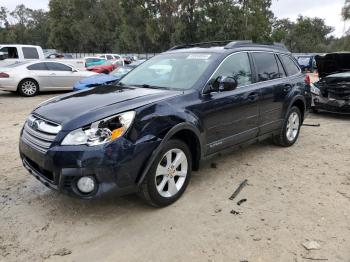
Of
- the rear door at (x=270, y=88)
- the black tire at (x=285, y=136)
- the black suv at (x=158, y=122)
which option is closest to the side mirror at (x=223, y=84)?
the black suv at (x=158, y=122)

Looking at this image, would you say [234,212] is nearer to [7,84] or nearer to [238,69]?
[238,69]

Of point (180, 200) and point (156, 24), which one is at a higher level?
point (156, 24)

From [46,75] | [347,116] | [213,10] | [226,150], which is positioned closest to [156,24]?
[213,10]

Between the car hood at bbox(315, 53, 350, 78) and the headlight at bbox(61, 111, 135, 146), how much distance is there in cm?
785

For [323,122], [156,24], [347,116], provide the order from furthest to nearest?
[156,24] → [347,116] → [323,122]

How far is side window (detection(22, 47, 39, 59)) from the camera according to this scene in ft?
57.1

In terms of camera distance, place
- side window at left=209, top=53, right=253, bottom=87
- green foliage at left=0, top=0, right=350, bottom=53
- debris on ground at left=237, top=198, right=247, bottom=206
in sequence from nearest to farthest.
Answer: debris on ground at left=237, top=198, right=247, bottom=206
side window at left=209, top=53, right=253, bottom=87
green foliage at left=0, top=0, right=350, bottom=53

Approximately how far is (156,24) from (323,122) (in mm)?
33447

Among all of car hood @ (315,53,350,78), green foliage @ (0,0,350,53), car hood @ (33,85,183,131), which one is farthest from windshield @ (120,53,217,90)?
green foliage @ (0,0,350,53)

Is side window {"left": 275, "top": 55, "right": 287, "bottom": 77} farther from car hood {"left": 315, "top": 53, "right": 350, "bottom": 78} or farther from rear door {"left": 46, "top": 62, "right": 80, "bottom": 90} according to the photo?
rear door {"left": 46, "top": 62, "right": 80, "bottom": 90}

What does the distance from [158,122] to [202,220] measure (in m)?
1.09

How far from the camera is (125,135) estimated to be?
3.44 meters

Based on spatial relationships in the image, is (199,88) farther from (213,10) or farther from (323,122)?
(213,10)

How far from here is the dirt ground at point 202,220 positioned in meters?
3.20
